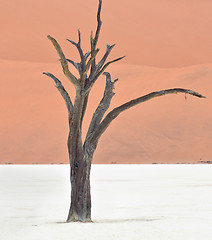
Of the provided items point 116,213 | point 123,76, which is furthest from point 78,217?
point 123,76

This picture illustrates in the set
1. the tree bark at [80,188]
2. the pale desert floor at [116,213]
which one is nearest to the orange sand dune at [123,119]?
the pale desert floor at [116,213]

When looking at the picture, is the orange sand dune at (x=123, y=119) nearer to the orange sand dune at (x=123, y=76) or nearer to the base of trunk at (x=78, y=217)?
the orange sand dune at (x=123, y=76)

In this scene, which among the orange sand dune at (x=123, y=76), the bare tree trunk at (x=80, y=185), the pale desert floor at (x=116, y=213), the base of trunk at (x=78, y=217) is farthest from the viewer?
the orange sand dune at (x=123, y=76)

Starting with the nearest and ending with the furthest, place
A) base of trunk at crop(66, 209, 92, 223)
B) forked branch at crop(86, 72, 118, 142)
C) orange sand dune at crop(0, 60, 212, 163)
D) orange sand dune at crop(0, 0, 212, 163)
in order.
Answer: base of trunk at crop(66, 209, 92, 223) → forked branch at crop(86, 72, 118, 142) → orange sand dune at crop(0, 60, 212, 163) → orange sand dune at crop(0, 0, 212, 163)

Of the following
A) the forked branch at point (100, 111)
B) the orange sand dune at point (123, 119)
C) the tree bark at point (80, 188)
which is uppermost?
the orange sand dune at point (123, 119)

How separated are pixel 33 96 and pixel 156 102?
12026 mm

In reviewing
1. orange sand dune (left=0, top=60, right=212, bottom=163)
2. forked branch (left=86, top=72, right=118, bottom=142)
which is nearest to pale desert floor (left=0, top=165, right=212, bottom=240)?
forked branch (left=86, top=72, right=118, bottom=142)

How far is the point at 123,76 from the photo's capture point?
7212 cm

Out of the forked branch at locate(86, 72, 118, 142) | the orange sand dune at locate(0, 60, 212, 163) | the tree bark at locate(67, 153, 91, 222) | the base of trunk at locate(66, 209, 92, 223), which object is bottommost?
the base of trunk at locate(66, 209, 92, 223)

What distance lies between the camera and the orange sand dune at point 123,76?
59750 millimetres

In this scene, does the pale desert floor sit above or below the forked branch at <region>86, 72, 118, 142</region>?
below

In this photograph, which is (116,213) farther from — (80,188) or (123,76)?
(123,76)

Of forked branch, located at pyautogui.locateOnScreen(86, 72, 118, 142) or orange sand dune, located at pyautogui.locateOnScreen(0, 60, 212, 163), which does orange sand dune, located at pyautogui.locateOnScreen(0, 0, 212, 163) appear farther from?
forked branch, located at pyautogui.locateOnScreen(86, 72, 118, 142)

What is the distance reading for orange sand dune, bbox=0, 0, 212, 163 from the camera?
59750 mm
